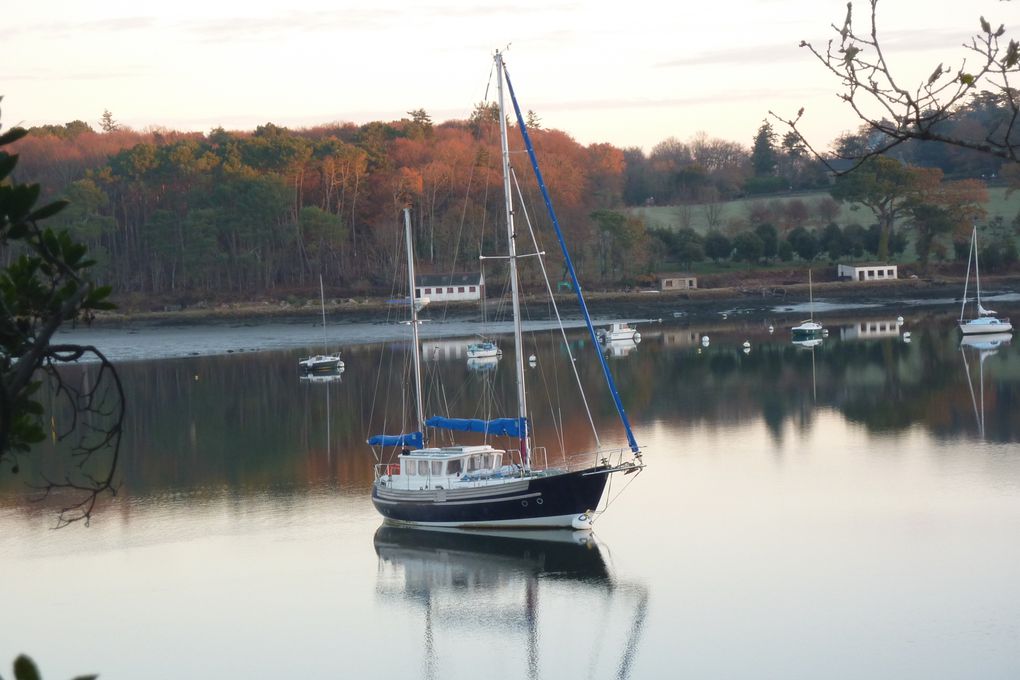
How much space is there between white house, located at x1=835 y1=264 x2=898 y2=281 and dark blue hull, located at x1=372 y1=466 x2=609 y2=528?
62982 mm

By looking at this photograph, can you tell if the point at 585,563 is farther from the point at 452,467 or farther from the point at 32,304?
the point at 32,304

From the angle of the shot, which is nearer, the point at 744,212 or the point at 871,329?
the point at 871,329

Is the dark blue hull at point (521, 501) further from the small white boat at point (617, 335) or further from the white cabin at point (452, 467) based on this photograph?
the small white boat at point (617, 335)

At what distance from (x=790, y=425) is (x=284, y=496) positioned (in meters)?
13.7

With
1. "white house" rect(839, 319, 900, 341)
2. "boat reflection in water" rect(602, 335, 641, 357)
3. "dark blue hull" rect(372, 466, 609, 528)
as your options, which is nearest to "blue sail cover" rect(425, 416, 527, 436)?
"dark blue hull" rect(372, 466, 609, 528)

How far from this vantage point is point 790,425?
32969 mm

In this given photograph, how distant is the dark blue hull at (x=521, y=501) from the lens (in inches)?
819

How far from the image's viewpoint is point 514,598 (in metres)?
18.4

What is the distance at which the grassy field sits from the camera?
304 ft

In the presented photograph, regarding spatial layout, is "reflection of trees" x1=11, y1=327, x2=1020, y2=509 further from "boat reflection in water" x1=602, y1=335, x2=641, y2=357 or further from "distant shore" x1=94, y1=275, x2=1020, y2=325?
"distant shore" x1=94, y1=275, x2=1020, y2=325

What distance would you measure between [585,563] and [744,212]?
279 feet

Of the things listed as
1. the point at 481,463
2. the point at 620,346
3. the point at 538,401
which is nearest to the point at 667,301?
the point at 620,346

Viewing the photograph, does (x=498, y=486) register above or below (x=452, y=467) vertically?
below

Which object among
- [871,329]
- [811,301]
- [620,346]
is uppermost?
[811,301]
